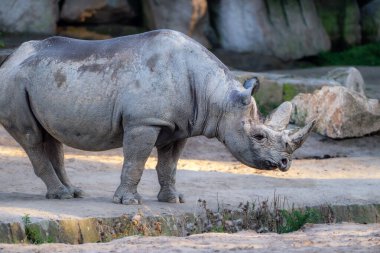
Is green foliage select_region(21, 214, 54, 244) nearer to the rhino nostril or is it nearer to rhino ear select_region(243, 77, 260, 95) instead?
the rhino nostril

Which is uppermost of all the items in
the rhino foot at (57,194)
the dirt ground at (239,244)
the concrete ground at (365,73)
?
the dirt ground at (239,244)

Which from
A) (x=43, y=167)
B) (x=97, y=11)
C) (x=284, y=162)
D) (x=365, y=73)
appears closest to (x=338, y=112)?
(x=365, y=73)

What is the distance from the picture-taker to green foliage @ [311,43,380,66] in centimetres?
2089

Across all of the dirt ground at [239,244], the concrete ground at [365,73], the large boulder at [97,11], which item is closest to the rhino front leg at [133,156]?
the dirt ground at [239,244]

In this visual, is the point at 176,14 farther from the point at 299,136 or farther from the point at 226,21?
the point at 299,136

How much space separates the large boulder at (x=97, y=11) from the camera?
19.0m

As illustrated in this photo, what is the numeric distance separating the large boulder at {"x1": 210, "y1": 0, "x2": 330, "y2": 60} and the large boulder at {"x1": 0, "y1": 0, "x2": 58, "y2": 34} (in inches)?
133

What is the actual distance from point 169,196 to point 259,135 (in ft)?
3.85

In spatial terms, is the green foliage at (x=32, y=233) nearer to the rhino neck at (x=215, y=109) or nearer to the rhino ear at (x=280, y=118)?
the rhino neck at (x=215, y=109)

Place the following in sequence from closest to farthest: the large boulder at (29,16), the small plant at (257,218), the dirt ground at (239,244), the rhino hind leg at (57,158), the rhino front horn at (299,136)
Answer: the dirt ground at (239,244) < the small plant at (257,218) < the rhino front horn at (299,136) < the rhino hind leg at (57,158) < the large boulder at (29,16)

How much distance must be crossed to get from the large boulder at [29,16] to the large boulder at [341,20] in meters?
5.79

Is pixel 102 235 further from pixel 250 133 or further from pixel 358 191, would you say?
pixel 358 191

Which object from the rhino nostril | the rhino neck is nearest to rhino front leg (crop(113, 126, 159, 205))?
the rhino neck

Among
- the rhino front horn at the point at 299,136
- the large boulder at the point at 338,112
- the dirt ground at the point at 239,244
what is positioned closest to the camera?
the dirt ground at the point at 239,244
